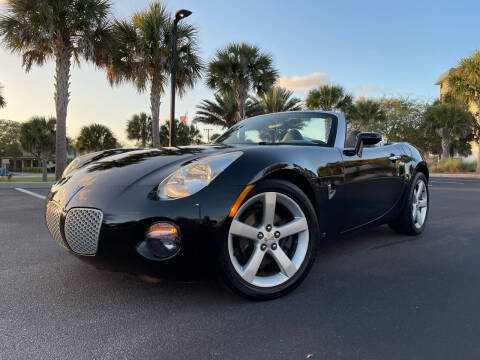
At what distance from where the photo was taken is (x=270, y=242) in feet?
7.05

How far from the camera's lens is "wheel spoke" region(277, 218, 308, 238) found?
7.18 ft

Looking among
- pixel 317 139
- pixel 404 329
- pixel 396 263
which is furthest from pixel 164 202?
pixel 396 263

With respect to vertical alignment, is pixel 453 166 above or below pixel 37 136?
below

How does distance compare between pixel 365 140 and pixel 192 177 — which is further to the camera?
pixel 365 140

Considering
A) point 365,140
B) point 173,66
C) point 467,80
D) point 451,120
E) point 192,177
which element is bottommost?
point 192,177

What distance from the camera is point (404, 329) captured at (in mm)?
1787

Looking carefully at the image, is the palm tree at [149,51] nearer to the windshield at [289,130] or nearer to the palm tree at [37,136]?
the windshield at [289,130]

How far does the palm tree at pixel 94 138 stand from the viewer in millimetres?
48781

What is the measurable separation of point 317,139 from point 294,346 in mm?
1747

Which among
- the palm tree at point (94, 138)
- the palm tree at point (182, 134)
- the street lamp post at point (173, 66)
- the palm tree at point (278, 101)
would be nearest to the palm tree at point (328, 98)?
the palm tree at point (278, 101)

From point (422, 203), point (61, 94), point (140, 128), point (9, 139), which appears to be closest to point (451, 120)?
point (61, 94)

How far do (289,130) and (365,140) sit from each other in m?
0.63

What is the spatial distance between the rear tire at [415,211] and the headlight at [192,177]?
2.46m

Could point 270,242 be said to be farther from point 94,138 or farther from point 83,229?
point 94,138
